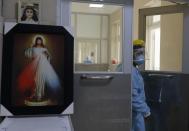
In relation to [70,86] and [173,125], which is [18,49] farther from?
[173,125]

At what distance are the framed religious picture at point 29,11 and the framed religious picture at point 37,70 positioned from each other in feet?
0.48

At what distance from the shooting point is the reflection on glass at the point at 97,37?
7.90 ft

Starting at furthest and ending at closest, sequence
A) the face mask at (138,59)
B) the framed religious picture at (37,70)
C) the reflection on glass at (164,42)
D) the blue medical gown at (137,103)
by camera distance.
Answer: the reflection on glass at (164,42) → the face mask at (138,59) → the blue medical gown at (137,103) → the framed religious picture at (37,70)

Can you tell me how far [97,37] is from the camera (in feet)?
8.04

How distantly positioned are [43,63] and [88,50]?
56 centimetres

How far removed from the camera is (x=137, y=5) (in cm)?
430

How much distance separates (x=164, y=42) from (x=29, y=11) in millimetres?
1976

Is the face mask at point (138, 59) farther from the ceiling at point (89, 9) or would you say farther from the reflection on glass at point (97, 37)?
the ceiling at point (89, 9)

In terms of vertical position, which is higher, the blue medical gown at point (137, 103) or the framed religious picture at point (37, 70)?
the framed religious picture at point (37, 70)

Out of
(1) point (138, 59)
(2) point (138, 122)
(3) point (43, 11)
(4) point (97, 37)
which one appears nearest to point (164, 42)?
(1) point (138, 59)

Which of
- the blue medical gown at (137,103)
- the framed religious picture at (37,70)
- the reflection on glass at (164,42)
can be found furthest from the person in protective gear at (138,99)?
the framed religious picture at (37,70)

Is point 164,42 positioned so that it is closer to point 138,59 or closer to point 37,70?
point 138,59

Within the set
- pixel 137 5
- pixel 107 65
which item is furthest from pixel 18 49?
pixel 137 5

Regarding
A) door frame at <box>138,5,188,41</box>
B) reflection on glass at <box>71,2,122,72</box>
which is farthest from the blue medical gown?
door frame at <box>138,5,188,41</box>
